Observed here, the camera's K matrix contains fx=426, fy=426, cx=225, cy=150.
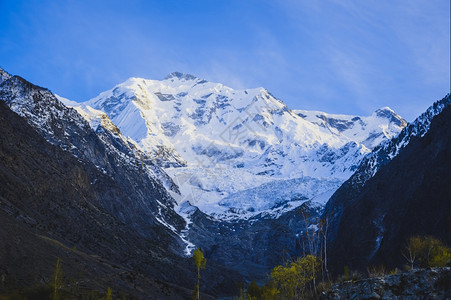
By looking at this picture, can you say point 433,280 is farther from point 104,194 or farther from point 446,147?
point 104,194

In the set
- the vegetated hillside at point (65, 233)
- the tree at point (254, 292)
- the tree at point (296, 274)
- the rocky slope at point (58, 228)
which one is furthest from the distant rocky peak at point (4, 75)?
the tree at point (296, 274)

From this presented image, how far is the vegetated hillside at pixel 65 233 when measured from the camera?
76.6m

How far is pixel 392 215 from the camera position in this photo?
126 meters

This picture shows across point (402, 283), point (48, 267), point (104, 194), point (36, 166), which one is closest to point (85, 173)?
point (104, 194)

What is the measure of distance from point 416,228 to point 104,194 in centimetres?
12351

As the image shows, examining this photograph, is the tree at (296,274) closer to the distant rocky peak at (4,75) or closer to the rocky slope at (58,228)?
the rocky slope at (58,228)

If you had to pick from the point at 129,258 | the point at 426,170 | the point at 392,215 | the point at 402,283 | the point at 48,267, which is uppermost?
the point at 426,170

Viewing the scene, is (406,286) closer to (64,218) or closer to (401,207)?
(401,207)

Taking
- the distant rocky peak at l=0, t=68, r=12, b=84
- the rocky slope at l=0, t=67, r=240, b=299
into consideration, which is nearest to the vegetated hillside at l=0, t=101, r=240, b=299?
the rocky slope at l=0, t=67, r=240, b=299

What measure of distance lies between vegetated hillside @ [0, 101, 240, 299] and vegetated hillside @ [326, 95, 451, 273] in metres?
53.3

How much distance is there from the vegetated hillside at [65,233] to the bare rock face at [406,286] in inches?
2209

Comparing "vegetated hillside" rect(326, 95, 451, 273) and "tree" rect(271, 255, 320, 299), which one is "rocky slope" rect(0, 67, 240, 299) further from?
"vegetated hillside" rect(326, 95, 451, 273)

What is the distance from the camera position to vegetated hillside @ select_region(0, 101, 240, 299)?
76.6m

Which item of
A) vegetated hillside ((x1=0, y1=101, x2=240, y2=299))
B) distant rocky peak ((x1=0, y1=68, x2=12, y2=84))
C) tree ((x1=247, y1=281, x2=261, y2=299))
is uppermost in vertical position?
distant rocky peak ((x1=0, y1=68, x2=12, y2=84))
